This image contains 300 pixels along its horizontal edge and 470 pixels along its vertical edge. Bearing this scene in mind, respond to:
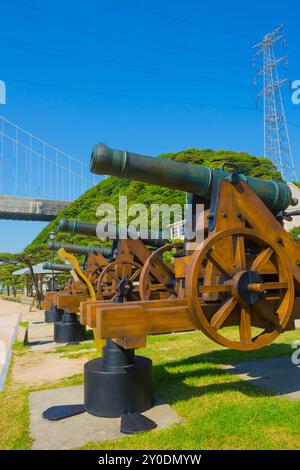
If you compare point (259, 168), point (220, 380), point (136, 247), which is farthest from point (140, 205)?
point (220, 380)

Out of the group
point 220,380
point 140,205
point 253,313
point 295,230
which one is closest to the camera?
point 253,313

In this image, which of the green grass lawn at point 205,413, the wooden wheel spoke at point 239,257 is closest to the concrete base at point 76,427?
the green grass lawn at point 205,413

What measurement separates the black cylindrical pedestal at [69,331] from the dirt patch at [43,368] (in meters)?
1.36

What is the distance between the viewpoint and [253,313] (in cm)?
414

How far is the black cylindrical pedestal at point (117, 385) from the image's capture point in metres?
3.85

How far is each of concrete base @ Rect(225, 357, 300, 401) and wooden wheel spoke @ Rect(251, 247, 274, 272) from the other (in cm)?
130

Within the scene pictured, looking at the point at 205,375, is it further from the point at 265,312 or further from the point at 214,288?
the point at 214,288

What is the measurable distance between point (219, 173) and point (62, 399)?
2.84m

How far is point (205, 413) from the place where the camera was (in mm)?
3744

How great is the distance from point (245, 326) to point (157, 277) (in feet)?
12.2

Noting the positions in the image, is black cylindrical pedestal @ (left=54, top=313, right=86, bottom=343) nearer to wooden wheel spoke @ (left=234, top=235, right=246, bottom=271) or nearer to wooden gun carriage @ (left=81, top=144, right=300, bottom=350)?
wooden gun carriage @ (left=81, top=144, right=300, bottom=350)

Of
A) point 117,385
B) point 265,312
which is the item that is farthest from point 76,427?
point 265,312

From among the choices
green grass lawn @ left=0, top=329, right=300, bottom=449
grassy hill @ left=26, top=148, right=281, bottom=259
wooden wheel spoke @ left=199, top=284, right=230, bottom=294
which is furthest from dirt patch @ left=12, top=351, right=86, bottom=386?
grassy hill @ left=26, top=148, right=281, bottom=259
